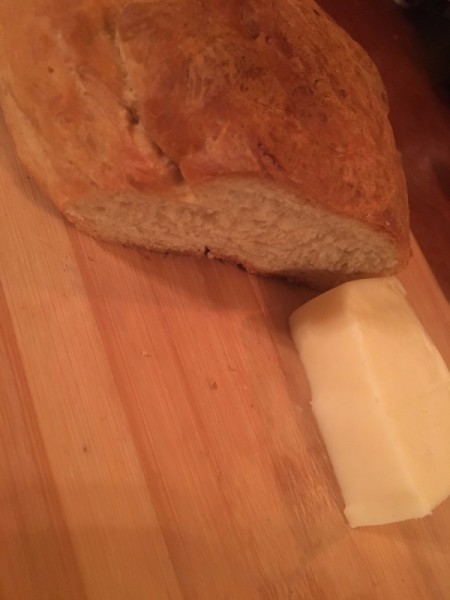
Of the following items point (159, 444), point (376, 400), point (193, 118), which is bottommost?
point (159, 444)

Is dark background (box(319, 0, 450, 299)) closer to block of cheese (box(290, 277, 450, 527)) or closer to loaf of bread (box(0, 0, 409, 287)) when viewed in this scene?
block of cheese (box(290, 277, 450, 527))

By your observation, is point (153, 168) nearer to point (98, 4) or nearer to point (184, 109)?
point (184, 109)

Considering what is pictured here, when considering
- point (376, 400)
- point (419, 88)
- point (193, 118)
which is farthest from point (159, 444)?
point (419, 88)

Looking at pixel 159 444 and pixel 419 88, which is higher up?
pixel 419 88

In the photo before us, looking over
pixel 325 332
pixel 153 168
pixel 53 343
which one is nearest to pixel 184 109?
pixel 153 168

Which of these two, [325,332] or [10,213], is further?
[325,332]

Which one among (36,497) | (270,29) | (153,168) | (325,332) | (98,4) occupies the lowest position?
(36,497)

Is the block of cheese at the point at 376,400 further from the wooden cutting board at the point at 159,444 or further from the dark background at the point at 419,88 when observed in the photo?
the dark background at the point at 419,88

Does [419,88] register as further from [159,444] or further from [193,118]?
[159,444]
